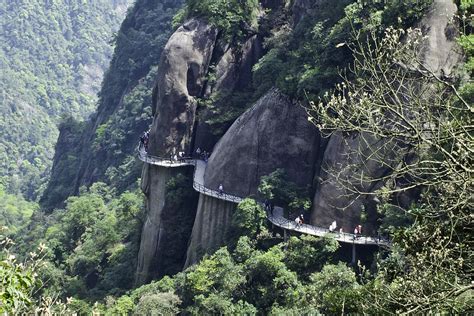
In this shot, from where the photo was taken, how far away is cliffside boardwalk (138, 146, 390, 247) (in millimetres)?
29781

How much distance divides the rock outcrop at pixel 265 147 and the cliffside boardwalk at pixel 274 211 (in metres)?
0.49

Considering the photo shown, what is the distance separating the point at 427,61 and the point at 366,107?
64.4ft

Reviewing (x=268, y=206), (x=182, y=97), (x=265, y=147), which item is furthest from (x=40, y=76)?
(x=268, y=206)

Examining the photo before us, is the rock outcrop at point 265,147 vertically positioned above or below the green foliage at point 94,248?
above

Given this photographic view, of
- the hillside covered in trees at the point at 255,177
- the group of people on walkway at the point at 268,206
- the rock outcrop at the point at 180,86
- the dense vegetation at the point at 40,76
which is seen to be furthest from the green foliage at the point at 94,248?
the dense vegetation at the point at 40,76

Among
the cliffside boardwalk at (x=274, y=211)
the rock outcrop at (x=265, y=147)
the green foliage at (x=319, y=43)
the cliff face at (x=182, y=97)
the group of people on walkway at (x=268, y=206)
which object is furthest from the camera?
the cliff face at (x=182, y=97)

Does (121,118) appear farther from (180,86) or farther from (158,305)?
(158,305)

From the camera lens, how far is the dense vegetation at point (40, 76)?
12675 cm

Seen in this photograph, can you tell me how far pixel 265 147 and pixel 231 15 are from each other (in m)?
8.60

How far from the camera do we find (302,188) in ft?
109

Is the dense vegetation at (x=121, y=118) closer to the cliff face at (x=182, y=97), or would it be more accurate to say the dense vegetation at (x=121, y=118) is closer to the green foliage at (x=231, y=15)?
the cliff face at (x=182, y=97)

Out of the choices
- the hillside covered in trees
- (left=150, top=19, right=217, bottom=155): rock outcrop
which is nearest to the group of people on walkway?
the hillside covered in trees

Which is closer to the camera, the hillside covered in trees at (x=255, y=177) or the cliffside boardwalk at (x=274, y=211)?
the hillside covered in trees at (x=255, y=177)

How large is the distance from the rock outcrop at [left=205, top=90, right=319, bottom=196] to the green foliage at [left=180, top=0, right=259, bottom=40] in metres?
5.79
